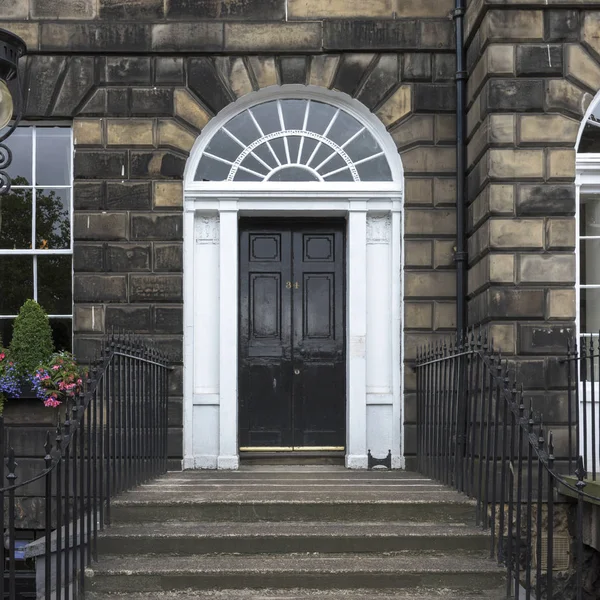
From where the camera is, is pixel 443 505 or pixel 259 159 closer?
pixel 443 505

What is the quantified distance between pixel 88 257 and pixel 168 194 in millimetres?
937

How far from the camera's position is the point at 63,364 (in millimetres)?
8594

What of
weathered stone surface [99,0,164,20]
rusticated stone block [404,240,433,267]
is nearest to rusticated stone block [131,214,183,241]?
weathered stone surface [99,0,164,20]

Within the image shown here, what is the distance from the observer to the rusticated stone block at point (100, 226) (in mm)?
8953

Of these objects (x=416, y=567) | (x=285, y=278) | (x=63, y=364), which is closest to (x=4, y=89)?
(x=416, y=567)

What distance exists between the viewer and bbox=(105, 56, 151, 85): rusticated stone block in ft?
29.7

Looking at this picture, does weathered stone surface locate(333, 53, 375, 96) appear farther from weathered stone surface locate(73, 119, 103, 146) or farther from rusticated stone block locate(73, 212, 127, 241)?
rusticated stone block locate(73, 212, 127, 241)

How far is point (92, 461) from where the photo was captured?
6.29 meters

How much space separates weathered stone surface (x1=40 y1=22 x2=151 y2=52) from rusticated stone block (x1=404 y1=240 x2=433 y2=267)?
120 inches

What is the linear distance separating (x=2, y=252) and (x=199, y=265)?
1.83m

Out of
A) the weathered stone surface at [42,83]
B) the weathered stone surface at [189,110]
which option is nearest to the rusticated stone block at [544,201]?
the weathered stone surface at [189,110]

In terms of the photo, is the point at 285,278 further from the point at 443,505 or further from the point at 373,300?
the point at 443,505

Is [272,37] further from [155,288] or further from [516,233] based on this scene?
[516,233]

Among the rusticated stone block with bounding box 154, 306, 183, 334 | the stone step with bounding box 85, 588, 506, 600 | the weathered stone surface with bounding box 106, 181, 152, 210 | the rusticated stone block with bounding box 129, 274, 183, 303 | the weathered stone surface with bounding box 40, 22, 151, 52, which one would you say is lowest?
the stone step with bounding box 85, 588, 506, 600
